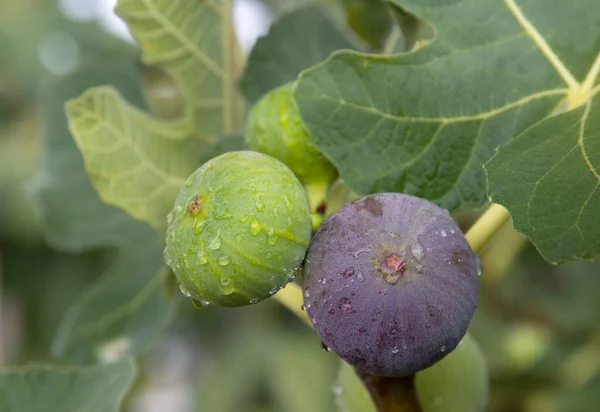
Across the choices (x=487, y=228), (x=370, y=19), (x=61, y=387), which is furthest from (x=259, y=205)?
(x=370, y=19)

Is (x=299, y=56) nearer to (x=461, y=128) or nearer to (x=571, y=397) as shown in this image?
(x=461, y=128)

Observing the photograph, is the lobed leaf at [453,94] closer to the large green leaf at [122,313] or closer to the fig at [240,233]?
the fig at [240,233]

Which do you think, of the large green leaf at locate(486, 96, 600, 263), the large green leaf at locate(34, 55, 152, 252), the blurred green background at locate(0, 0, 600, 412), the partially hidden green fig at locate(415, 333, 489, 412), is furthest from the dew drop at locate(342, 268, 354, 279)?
the large green leaf at locate(34, 55, 152, 252)

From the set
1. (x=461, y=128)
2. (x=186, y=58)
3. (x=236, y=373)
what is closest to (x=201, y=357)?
(x=236, y=373)

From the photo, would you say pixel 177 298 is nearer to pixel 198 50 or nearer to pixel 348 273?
pixel 198 50

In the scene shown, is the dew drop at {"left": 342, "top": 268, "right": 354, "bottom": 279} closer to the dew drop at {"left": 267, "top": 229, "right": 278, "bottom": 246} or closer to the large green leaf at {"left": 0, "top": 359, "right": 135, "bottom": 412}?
the dew drop at {"left": 267, "top": 229, "right": 278, "bottom": 246}
